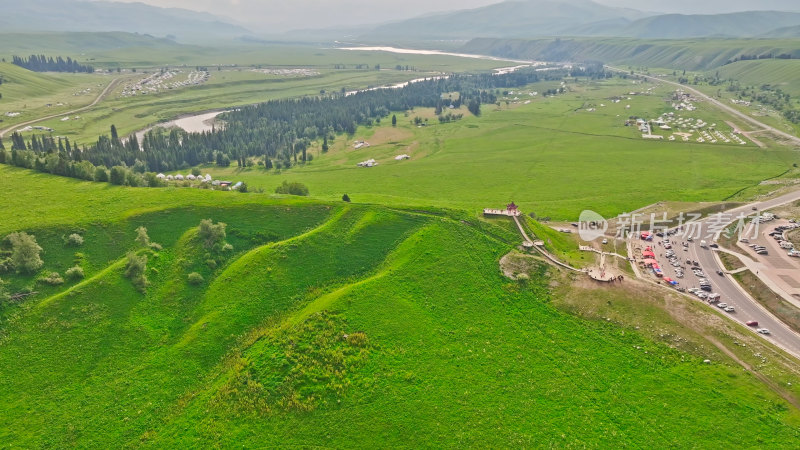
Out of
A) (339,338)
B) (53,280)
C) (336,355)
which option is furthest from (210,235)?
(336,355)

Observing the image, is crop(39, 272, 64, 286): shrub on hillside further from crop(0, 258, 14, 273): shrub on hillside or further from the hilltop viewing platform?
the hilltop viewing platform

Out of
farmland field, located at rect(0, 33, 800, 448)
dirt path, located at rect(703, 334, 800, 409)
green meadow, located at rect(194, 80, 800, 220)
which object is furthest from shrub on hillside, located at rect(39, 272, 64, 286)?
dirt path, located at rect(703, 334, 800, 409)

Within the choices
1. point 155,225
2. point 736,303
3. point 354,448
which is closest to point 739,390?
point 736,303

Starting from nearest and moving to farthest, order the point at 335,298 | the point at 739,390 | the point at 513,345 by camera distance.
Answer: the point at 739,390
the point at 513,345
the point at 335,298

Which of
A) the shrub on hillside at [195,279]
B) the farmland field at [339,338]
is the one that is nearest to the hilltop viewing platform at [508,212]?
the farmland field at [339,338]

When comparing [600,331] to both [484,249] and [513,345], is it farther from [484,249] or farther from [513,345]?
[484,249]

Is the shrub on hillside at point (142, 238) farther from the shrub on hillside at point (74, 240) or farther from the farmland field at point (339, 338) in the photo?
the shrub on hillside at point (74, 240)

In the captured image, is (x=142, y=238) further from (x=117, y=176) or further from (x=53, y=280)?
(x=117, y=176)
